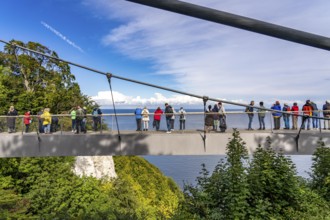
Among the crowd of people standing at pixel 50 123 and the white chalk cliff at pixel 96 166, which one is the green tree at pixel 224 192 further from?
the white chalk cliff at pixel 96 166

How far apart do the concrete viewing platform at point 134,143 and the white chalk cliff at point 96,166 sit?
11.2 meters

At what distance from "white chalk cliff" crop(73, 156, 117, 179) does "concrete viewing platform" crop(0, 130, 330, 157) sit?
11.2 metres

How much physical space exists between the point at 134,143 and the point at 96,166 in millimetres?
15860

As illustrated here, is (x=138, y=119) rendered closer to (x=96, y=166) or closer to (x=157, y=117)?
(x=157, y=117)

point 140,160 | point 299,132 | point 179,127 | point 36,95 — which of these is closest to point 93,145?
point 179,127

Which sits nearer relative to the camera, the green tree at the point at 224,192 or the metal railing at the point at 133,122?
the green tree at the point at 224,192

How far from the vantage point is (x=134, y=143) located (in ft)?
50.0

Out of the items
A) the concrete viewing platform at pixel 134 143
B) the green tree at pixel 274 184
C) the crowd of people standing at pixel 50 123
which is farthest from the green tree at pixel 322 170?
the crowd of people standing at pixel 50 123

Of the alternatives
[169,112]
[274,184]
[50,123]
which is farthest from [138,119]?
[274,184]

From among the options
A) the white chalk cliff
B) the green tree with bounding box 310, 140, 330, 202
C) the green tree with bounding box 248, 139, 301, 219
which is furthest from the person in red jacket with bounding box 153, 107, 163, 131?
the white chalk cliff

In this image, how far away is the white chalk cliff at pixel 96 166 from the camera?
26.9 m

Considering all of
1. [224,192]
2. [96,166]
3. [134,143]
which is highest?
[134,143]

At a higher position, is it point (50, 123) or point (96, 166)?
point (50, 123)

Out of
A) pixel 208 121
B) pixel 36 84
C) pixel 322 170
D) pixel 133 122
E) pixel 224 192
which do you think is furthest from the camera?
pixel 36 84
